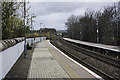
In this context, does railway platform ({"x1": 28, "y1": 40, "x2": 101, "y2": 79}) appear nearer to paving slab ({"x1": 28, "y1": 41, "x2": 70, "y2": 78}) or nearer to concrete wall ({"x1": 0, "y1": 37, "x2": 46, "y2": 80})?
paving slab ({"x1": 28, "y1": 41, "x2": 70, "y2": 78})

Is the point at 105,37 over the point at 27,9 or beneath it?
beneath

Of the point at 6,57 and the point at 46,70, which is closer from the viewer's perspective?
the point at 6,57

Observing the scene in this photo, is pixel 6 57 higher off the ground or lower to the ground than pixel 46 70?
higher

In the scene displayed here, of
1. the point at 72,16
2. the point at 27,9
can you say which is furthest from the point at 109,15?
the point at 72,16

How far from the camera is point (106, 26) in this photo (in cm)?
3269

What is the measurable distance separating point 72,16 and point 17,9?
77209 mm

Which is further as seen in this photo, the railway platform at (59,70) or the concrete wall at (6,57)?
the railway platform at (59,70)

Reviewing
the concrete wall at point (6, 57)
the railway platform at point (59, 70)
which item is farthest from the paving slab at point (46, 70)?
the concrete wall at point (6, 57)

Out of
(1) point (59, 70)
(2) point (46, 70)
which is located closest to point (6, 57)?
(2) point (46, 70)

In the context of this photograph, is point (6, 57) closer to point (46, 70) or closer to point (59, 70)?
point (46, 70)

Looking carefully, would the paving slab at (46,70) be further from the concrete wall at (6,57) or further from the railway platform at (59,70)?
the concrete wall at (6,57)

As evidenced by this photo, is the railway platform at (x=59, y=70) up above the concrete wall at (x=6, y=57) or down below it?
below

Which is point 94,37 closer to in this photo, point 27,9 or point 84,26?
point 84,26

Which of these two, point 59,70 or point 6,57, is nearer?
point 6,57
